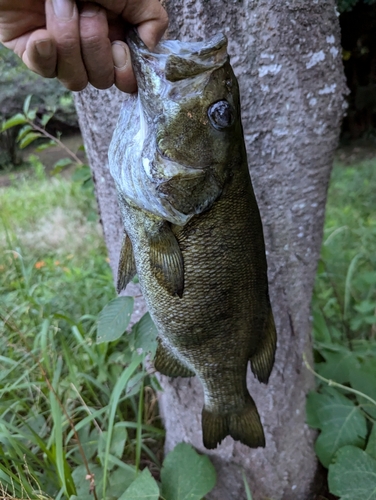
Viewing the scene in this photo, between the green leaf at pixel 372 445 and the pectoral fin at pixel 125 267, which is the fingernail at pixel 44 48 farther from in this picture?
the green leaf at pixel 372 445

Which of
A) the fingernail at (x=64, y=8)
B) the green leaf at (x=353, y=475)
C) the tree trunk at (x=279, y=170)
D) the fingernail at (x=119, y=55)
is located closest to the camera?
the fingernail at (x=64, y=8)

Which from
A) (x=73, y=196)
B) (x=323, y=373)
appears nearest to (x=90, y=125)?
(x=323, y=373)

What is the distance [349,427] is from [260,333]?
0.64 metres

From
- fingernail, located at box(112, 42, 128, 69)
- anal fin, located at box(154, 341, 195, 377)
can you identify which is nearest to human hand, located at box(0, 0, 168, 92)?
fingernail, located at box(112, 42, 128, 69)

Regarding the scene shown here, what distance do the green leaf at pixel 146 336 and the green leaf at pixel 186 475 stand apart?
0.51m

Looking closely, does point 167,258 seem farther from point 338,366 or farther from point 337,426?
point 338,366

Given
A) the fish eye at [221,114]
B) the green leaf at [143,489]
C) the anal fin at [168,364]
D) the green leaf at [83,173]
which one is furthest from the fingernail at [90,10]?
the green leaf at [83,173]

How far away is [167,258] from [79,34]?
0.49 meters

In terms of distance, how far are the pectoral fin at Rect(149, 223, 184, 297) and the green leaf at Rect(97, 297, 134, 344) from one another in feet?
1.14

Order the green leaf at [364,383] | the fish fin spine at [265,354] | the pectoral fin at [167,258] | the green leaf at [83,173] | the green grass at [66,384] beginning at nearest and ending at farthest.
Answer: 1. the pectoral fin at [167,258]
2. the fish fin spine at [265,354]
3. the green grass at [66,384]
4. the green leaf at [364,383]
5. the green leaf at [83,173]

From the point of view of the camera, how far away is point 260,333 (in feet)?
3.77

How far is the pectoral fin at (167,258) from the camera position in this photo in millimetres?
934

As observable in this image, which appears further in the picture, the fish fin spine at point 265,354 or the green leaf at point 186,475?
the green leaf at point 186,475

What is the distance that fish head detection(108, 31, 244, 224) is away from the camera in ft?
2.66
